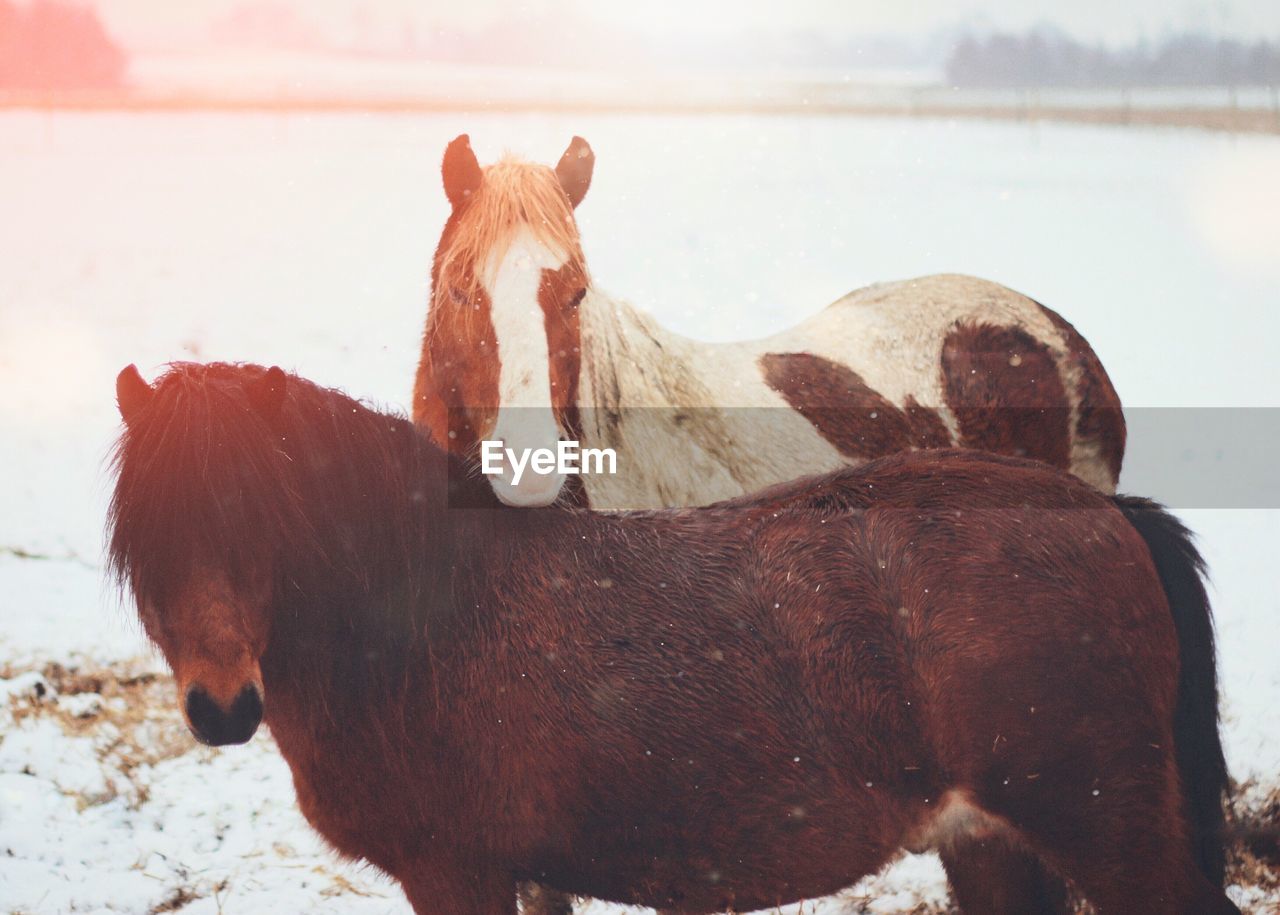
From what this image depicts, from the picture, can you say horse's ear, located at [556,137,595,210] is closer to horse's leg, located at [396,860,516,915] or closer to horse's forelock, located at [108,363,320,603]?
horse's forelock, located at [108,363,320,603]

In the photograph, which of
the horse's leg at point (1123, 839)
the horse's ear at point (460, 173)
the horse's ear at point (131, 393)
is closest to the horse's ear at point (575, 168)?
the horse's ear at point (460, 173)

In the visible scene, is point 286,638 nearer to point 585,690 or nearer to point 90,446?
point 585,690

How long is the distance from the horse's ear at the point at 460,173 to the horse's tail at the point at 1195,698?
82.9 inches

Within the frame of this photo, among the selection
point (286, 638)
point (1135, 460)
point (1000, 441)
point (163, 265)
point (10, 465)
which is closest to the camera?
point (286, 638)

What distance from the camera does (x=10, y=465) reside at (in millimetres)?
5918

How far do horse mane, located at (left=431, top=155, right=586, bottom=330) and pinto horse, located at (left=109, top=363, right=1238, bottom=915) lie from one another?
88cm

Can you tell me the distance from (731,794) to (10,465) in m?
5.31

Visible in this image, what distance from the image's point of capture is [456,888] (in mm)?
2256

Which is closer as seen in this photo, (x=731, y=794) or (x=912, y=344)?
(x=731, y=794)

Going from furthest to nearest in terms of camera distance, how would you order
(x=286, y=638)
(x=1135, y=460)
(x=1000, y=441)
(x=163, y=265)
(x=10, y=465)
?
(x=163, y=265) < (x=1135, y=460) < (x=10, y=465) < (x=1000, y=441) < (x=286, y=638)

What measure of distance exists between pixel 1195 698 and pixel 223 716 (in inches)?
83.5

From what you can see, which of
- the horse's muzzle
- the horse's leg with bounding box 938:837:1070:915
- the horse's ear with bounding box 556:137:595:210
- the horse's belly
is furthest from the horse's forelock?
the horse's leg with bounding box 938:837:1070:915

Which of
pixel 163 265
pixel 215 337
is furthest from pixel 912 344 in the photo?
pixel 163 265

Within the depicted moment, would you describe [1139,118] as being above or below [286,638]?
above
